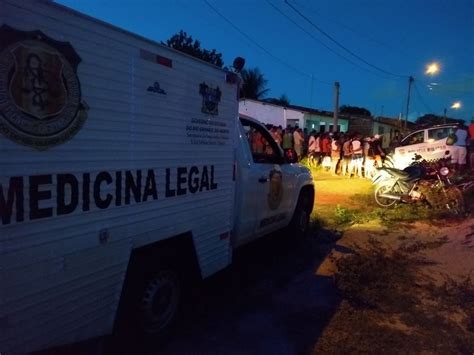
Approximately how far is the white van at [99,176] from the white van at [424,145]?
39.5ft

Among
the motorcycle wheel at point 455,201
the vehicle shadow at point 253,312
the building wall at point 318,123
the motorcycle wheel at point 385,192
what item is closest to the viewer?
the vehicle shadow at point 253,312

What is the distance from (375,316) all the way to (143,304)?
2.28 m

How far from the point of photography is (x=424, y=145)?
1511 centimetres

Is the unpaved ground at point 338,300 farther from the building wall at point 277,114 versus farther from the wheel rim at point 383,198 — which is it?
the building wall at point 277,114

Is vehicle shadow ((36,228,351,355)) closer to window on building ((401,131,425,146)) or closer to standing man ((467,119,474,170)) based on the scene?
standing man ((467,119,474,170))

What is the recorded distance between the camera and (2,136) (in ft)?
7.22

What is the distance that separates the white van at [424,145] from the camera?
47.7ft

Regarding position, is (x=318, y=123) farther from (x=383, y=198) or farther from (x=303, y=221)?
(x=303, y=221)

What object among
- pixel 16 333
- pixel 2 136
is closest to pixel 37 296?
A: pixel 16 333

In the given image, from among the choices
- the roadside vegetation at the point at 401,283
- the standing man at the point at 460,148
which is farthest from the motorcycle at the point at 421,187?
the standing man at the point at 460,148

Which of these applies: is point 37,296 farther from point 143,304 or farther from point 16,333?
point 143,304

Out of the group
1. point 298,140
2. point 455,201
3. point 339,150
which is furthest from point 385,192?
point 298,140

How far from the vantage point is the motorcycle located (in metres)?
9.24

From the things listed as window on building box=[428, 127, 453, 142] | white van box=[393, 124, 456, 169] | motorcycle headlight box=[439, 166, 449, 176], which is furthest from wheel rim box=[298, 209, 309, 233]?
window on building box=[428, 127, 453, 142]
